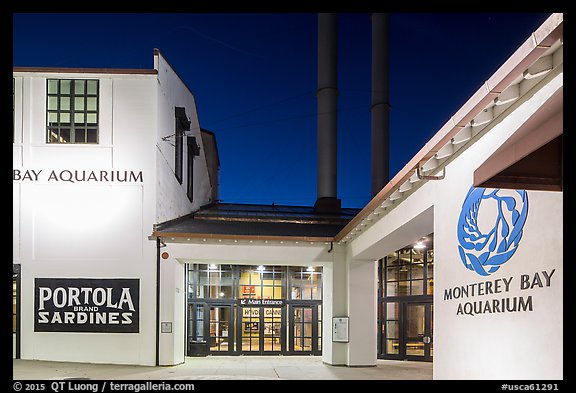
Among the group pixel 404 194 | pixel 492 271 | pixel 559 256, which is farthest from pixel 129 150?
pixel 559 256

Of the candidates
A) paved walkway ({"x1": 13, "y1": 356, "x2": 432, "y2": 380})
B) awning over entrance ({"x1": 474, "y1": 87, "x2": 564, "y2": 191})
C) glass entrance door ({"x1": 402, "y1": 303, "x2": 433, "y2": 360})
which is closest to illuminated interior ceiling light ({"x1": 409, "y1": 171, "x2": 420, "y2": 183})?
awning over entrance ({"x1": 474, "y1": 87, "x2": 564, "y2": 191})

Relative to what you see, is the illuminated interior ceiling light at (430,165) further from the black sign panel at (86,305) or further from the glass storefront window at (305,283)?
the glass storefront window at (305,283)

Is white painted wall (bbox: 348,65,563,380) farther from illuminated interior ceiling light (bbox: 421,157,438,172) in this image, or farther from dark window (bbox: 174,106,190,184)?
dark window (bbox: 174,106,190,184)

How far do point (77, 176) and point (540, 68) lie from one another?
44.0ft

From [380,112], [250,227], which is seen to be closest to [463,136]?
[250,227]

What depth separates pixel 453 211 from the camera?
845cm

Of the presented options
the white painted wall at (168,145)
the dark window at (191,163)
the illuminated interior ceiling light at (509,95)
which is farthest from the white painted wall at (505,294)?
the dark window at (191,163)

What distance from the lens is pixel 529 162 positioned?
5.66 metres

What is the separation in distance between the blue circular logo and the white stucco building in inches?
1.1

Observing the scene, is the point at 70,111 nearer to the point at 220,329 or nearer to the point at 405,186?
the point at 220,329

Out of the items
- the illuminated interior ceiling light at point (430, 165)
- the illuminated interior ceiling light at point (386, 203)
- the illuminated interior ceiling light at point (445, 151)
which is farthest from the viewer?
the illuminated interior ceiling light at point (386, 203)

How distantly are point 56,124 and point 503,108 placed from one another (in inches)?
517

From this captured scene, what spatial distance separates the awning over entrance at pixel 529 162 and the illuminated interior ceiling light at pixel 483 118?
1.24 meters

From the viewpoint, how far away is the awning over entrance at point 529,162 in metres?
5.33
